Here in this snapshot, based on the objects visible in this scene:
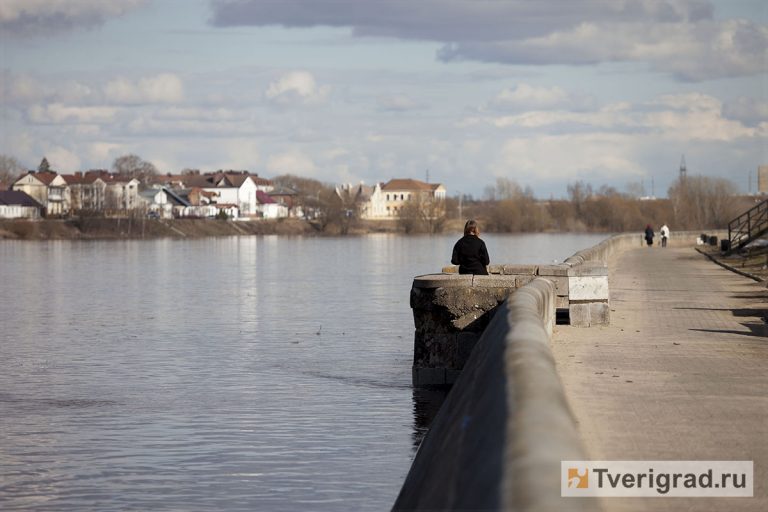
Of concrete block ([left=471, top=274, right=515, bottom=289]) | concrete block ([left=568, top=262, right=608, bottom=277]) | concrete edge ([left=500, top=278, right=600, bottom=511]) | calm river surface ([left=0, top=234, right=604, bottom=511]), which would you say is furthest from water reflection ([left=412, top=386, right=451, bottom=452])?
concrete edge ([left=500, top=278, right=600, bottom=511])

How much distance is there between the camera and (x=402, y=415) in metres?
18.1

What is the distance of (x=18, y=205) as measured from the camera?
172625 millimetres

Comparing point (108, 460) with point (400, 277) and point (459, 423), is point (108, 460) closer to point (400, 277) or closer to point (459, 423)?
point (459, 423)

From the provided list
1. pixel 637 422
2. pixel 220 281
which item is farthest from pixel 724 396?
pixel 220 281

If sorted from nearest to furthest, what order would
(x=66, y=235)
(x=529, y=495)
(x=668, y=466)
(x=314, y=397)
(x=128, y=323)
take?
(x=529, y=495)
(x=668, y=466)
(x=314, y=397)
(x=128, y=323)
(x=66, y=235)

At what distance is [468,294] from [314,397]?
140 inches

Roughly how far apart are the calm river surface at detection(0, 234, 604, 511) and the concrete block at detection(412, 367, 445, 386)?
11.2 inches

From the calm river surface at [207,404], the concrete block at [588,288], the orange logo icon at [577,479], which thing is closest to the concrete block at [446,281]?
the concrete block at [588,288]

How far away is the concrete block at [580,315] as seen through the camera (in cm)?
1875

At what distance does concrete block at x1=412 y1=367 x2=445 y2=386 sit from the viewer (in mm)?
19047

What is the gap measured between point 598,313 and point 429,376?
9.53ft

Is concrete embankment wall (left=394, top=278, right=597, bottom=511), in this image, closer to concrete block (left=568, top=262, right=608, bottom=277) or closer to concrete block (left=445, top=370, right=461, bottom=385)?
concrete block (left=568, top=262, right=608, bottom=277)

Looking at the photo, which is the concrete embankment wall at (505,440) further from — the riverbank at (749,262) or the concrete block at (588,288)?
the riverbank at (749,262)

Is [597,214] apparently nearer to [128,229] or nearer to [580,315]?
[128,229]
